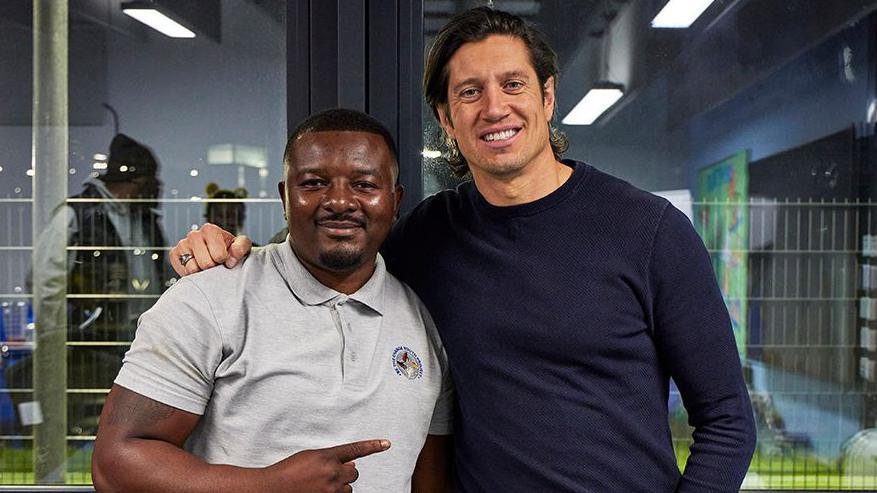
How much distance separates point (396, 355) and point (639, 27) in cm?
98

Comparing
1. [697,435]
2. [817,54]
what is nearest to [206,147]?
[697,435]

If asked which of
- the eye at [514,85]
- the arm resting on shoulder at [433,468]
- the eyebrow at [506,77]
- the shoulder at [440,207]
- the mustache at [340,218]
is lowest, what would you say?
the arm resting on shoulder at [433,468]

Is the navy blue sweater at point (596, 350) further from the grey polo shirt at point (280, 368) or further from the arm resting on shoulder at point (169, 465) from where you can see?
the arm resting on shoulder at point (169, 465)

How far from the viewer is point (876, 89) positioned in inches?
76.9

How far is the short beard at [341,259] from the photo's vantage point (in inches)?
53.9

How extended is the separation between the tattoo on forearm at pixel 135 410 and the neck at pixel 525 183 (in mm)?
621

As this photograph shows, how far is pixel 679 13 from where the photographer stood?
1933mm

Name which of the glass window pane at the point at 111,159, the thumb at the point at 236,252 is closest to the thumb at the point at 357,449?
the thumb at the point at 236,252

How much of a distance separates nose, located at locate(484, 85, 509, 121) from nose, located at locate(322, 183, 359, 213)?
0.83ft

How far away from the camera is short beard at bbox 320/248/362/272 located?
1.37 m

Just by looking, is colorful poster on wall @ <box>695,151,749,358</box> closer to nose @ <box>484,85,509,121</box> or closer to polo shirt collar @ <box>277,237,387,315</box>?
nose @ <box>484,85,509,121</box>

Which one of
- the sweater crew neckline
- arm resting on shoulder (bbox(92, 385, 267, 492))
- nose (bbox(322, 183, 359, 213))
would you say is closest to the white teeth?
the sweater crew neckline

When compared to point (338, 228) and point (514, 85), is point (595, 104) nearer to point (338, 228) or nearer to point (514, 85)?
point (514, 85)

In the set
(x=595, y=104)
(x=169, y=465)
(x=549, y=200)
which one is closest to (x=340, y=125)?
(x=549, y=200)
